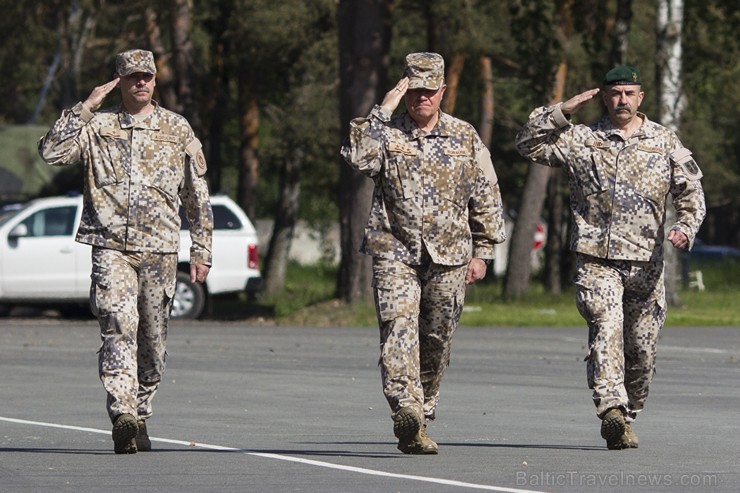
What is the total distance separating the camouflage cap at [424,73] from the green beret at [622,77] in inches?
38.4

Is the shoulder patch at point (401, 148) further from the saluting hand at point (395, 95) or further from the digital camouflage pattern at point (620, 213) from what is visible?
the digital camouflage pattern at point (620, 213)

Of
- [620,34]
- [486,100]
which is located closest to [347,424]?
[620,34]

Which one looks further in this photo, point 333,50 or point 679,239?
point 333,50

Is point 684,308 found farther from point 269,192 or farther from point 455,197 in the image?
point 269,192

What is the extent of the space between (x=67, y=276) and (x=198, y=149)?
659 inches

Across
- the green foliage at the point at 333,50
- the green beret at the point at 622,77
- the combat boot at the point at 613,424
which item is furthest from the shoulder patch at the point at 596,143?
the green foliage at the point at 333,50

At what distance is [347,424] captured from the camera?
38.0 ft

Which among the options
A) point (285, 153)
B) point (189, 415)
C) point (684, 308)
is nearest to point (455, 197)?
point (189, 415)

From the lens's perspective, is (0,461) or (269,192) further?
(269,192)

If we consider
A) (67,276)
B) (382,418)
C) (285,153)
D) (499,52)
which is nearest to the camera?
(382,418)

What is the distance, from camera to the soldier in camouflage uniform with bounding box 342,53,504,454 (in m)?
9.29

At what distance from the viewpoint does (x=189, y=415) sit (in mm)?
12211

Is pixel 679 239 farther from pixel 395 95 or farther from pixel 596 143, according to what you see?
pixel 395 95

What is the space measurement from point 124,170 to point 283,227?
3137 cm
